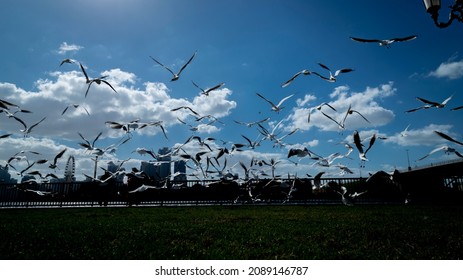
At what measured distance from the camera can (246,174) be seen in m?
5.88

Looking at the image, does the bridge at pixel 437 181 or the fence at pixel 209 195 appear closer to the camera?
the fence at pixel 209 195

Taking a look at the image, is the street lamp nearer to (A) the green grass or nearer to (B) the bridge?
(A) the green grass

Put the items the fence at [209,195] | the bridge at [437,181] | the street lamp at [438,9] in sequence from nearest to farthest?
the street lamp at [438,9], the fence at [209,195], the bridge at [437,181]

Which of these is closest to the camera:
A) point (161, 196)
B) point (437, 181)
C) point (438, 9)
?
point (438, 9)

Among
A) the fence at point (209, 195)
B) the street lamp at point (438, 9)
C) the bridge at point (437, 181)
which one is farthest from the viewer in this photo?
the bridge at point (437, 181)

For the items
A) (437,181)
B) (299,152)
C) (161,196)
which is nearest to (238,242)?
(299,152)

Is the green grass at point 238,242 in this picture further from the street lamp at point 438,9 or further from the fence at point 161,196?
the fence at point 161,196

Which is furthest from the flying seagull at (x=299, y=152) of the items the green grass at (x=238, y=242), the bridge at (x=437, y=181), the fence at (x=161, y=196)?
the bridge at (x=437, y=181)

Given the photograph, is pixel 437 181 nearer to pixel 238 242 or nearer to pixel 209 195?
pixel 209 195

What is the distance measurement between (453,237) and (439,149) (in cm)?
364

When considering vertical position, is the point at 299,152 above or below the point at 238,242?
above

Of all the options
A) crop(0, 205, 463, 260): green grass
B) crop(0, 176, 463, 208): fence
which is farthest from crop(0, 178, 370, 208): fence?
crop(0, 205, 463, 260): green grass
